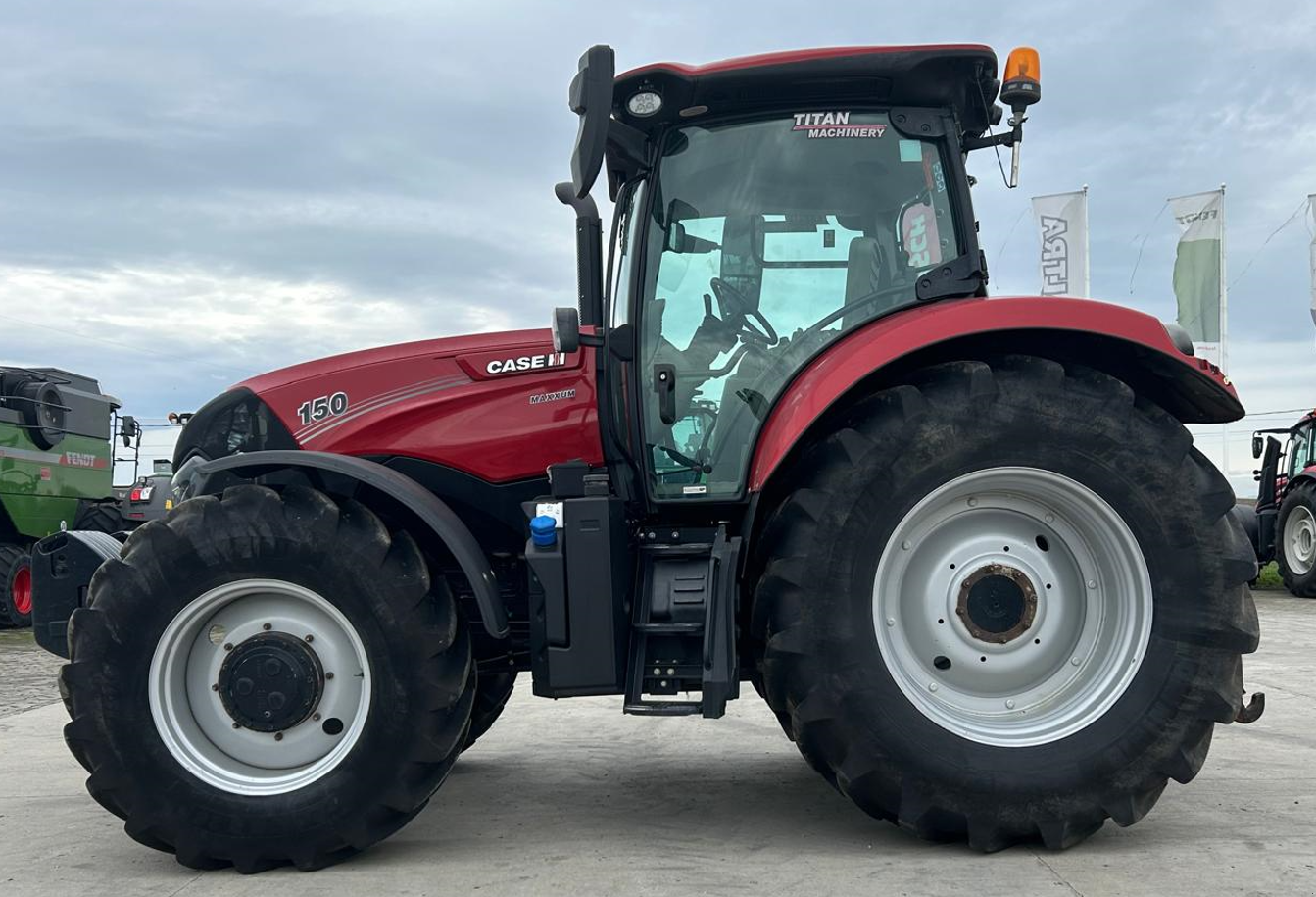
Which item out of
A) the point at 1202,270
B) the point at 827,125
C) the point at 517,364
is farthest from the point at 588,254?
the point at 1202,270

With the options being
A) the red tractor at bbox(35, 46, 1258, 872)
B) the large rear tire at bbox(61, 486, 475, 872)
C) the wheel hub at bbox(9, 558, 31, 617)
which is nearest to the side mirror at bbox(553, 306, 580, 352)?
the red tractor at bbox(35, 46, 1258, 872)

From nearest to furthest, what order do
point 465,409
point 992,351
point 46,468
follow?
point 992,351 < point 465,409 < point 46,468

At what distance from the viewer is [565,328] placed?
3.78m

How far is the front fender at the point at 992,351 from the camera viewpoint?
3.56 m

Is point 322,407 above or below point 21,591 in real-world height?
above

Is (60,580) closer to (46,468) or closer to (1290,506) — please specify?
(46,468)

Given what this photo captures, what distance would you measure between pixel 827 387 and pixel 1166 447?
1.08 metres

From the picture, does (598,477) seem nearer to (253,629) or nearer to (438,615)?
(438,615)

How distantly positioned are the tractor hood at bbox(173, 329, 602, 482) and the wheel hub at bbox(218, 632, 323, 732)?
2.70 ft

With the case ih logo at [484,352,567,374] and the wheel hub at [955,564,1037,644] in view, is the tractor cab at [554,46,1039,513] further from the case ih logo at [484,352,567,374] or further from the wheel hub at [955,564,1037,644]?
the wheel hub at [955,564,1037,644]

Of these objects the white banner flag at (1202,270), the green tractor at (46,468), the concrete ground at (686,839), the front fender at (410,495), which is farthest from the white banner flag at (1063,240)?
the front fender at (410,495)

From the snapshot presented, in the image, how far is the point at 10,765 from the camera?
5434mm

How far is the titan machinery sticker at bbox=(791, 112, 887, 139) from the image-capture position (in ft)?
13.0

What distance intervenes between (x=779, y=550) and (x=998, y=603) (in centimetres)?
75
